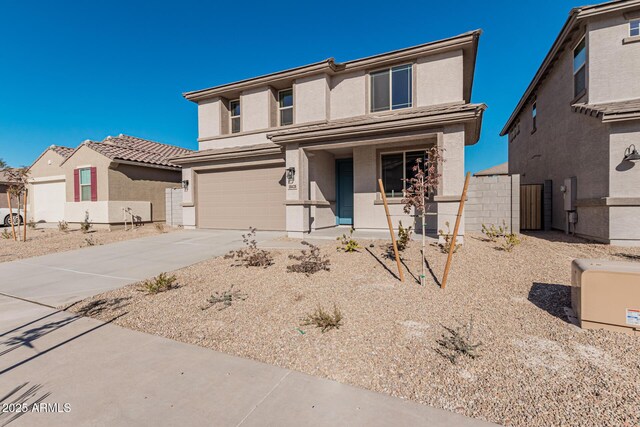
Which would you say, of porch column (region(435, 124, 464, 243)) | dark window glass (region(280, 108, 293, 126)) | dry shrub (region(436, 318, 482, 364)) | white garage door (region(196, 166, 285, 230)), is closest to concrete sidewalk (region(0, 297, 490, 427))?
dry shrub (region(436, 318, 482, 364))

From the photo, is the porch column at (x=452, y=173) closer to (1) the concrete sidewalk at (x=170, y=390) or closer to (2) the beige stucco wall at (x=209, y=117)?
(1) the concrete sidewalk at (x=170, y=390)

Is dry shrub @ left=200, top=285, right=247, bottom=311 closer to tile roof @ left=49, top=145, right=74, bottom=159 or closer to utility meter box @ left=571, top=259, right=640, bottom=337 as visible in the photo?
utility meter box @ left=571, top=259, right=640, bottom=337

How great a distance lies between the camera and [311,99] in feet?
36.8

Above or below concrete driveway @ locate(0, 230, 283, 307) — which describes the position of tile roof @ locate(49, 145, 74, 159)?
above

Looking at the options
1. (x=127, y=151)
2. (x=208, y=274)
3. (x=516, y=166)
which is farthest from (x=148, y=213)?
(x=516, y=166)

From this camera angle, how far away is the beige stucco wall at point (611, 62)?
27.5ft

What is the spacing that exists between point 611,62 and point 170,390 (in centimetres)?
1325

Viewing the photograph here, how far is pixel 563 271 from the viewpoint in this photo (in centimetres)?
557

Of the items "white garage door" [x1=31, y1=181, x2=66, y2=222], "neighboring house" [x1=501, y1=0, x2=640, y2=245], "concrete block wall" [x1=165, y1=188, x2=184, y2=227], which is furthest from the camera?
"white garage door" [x1=31, y1=181, x2=66, y2=222]

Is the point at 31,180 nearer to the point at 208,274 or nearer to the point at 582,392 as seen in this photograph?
the point at 208,274

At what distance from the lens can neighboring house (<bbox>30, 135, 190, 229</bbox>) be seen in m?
13.8

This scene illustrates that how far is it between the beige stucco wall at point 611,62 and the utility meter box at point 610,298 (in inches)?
325

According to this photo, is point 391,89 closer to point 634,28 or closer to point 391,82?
point 391,82

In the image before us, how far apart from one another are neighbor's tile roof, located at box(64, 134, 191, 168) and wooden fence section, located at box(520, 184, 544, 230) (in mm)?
17499
